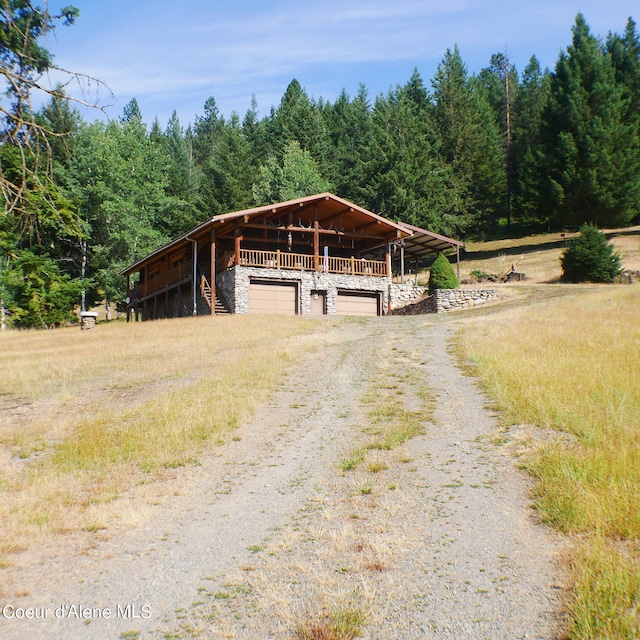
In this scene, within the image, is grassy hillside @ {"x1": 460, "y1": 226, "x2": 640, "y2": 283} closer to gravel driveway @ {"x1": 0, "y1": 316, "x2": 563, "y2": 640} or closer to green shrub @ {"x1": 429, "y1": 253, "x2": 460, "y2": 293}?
green shrub @ {"x1": 429, "y1": 253, "x2": 460, "y2": 293}

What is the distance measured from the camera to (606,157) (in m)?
45.7

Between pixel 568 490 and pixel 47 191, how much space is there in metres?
7.80

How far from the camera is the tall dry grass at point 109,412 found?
7.75m

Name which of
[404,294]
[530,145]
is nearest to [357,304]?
[404,294]

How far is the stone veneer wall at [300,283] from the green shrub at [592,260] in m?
11.6

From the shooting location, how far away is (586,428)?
9.02 meters

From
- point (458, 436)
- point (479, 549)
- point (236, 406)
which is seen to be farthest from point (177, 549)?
point (236, 406)

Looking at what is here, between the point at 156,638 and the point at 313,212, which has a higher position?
the point at 313,212

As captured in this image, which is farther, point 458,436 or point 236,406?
point 236,406

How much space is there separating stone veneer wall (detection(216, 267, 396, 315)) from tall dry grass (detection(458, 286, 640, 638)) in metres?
14.8

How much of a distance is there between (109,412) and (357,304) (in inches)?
999

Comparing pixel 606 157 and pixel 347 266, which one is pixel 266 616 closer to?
pixel 347 266

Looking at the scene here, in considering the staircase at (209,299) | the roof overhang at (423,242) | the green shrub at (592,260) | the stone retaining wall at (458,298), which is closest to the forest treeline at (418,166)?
the staircase at (209,299)

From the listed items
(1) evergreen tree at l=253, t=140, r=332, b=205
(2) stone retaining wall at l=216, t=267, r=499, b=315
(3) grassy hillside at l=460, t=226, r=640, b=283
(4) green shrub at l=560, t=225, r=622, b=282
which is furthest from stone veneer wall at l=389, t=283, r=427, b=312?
(1) evergreen tree at l=253, t=140, r=332, b=205
